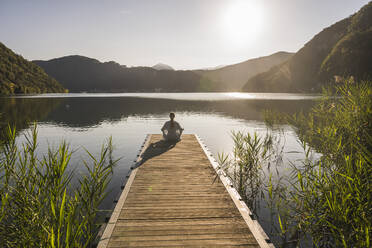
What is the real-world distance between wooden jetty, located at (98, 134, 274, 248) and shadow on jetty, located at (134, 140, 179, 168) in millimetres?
1203

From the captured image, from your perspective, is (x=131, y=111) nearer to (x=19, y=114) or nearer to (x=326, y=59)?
(x=19, y=114)

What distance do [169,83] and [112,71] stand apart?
52793 mm

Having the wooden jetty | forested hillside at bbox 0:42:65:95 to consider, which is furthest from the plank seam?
forested hillside at bbox 0:42:65:95

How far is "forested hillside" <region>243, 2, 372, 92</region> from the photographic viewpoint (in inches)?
2859

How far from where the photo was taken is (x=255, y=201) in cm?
714

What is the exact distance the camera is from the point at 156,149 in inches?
385

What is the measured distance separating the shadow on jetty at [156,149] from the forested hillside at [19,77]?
8819cm

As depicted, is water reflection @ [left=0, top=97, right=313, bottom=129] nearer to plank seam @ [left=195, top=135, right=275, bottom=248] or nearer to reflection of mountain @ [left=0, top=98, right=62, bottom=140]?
reflection of mountain @ [left=0, top=98, right=62, bottom=140]

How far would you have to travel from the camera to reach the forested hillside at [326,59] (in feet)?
238

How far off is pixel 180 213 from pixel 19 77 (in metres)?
107

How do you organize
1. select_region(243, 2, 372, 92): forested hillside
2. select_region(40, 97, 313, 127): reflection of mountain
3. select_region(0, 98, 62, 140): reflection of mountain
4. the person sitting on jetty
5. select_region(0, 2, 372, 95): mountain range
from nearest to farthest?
the person sitting on jetty, select_region(0, 98, 62, 140): reflection of mountain, select_region(40, 97, 313, 127): reflection of mountain, select_region(243, 2, 372, 92): forested hillside, select_region(0, 2, 372, 95): mountain range

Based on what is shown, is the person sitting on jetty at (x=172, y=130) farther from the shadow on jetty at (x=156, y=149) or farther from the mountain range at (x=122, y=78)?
the mountain range at (x=122, y=78)

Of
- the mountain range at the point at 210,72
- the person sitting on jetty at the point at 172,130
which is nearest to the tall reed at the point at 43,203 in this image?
the person sitting on jetty at the point at 172,130

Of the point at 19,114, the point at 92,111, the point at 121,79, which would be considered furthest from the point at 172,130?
the point at 121,79
